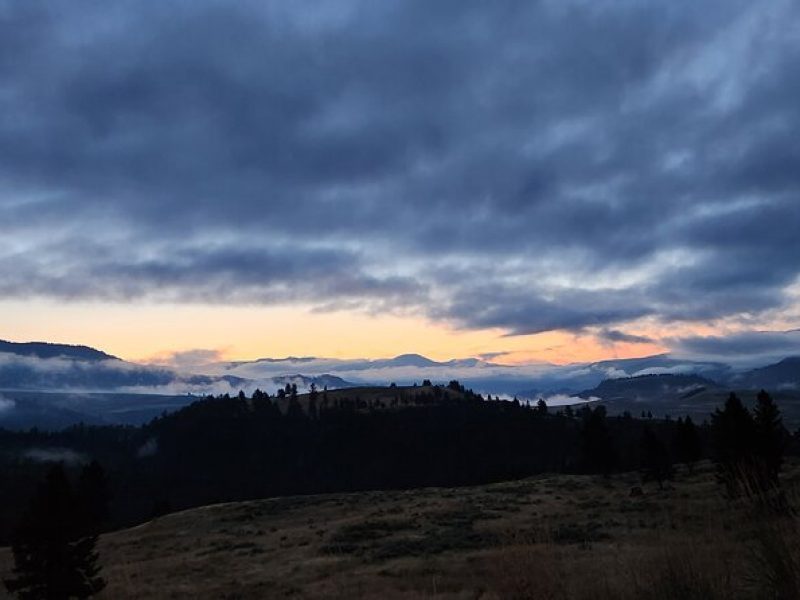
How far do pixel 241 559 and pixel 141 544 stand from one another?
2634 centimetres

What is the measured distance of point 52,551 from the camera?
2445 centimetres

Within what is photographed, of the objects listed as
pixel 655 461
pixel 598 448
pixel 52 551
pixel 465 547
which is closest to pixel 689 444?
pixel 655 461

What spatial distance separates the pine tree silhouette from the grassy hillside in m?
2.47

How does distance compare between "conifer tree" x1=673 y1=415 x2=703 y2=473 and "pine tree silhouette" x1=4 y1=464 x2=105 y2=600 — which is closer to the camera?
"pine tree silhouette" x1=4 y1=464 x2=105 y2=600

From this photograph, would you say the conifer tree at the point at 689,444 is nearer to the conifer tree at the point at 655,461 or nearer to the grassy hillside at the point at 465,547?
the grassy hillside at the point at 465,547

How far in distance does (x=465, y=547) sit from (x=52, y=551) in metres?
17.8

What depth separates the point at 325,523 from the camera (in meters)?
56.5

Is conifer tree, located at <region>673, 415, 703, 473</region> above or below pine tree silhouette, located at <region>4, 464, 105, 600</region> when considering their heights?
above

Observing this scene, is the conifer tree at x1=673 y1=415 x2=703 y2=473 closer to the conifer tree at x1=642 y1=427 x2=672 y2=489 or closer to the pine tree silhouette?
the conifer tree at x1=642 y1=427 x2=672 y2=489

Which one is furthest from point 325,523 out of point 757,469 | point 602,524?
point 757,469

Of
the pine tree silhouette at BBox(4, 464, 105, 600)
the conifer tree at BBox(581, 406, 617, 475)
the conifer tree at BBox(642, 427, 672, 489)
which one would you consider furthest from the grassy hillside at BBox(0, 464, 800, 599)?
the conifer tree at BBox(581, 406, 617, 475)

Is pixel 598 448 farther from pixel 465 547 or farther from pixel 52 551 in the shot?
pixel 52 551

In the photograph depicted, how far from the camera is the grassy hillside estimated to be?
7.53 m

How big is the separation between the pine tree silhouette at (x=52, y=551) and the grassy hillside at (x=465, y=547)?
247cm
